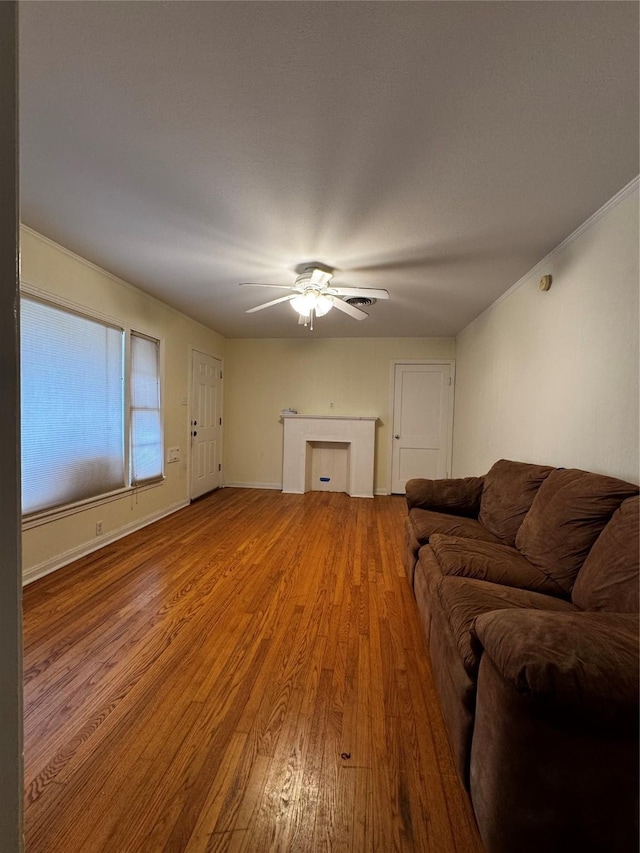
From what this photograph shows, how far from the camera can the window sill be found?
237 cm

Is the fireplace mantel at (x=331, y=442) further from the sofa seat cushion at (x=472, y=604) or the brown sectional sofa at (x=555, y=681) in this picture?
the sofa seat cushion at (x=472, y=604)

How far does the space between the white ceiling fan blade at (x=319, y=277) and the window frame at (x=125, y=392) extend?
183cm

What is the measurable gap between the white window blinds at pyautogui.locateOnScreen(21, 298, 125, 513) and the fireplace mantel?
2493mm

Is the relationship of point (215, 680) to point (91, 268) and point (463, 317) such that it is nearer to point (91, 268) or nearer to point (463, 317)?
point (91, 268)

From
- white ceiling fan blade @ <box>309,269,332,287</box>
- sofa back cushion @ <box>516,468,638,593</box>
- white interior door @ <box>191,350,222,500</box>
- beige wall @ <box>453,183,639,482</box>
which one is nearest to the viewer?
sofa back cushion @ <box>516,468,638,593</box>

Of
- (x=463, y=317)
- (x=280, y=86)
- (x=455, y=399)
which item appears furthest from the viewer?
(x=455, y=399)

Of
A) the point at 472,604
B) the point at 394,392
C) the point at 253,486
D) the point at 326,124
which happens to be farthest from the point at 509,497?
the point at 253,486

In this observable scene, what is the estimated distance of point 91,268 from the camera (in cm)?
280

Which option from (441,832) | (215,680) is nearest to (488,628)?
(441,832)

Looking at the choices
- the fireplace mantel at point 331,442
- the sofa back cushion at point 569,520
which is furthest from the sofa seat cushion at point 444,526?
the fireplace mantel at point 331,442

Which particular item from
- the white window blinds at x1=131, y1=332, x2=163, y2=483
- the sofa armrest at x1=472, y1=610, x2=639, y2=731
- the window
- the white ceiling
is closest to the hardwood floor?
the sofa armrest at x1=472, y1=610, x2=639, y2=731

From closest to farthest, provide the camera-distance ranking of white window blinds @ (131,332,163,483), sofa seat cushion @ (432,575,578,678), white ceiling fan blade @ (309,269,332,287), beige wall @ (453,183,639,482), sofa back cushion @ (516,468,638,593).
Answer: sofa seat cushion @ (432,575,578,678) < sofa back cushion @ (516,468,638,593) < beige wall @ (453,183,639,482) < white ceiling fan blade @ (309,269,332,287) < white window blinds @ (131,332,163,483)

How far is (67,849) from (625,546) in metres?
2.00

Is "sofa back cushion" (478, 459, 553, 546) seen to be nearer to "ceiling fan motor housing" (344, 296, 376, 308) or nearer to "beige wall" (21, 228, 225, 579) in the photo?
"ceiling fan motor housing" (344, 296, 376, 308)
